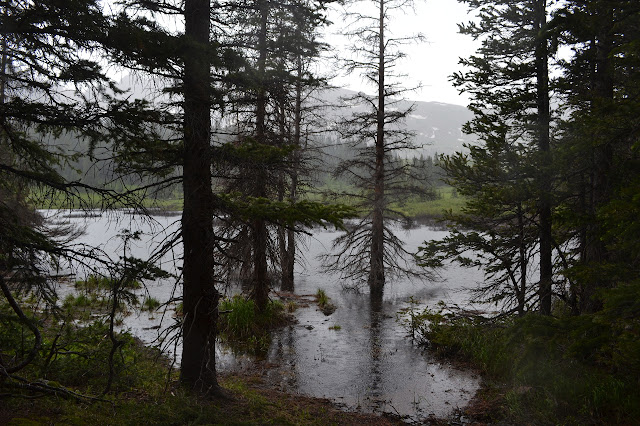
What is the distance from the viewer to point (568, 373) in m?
7.79

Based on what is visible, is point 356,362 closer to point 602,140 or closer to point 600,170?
point 600,170

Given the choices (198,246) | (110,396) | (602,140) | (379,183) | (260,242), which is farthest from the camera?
(379,183)

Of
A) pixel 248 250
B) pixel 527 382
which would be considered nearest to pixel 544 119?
pixel 527 382

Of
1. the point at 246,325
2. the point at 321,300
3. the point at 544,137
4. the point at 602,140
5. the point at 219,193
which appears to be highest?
the point at 544,137

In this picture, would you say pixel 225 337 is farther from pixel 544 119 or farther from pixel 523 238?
pixel 544 119

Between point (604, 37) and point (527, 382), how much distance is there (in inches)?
285

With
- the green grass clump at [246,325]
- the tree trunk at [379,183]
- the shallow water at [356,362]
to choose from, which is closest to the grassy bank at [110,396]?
the shallow water at [356,362]

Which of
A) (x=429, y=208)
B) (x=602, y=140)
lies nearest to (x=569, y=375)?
(x=602, y=140)

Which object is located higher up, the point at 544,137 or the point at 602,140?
the point at 544,137

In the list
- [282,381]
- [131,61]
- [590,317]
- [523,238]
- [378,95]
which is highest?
[378,95]

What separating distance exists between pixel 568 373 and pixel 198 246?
710cm

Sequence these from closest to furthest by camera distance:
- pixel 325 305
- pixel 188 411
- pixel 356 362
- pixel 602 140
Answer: pixel 188 411
pixel 602 140
pixel 356 362
pixel 325 305

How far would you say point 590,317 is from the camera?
17.2 ft

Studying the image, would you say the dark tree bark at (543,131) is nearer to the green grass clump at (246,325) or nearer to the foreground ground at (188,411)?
the foreground ground at (188,411)
